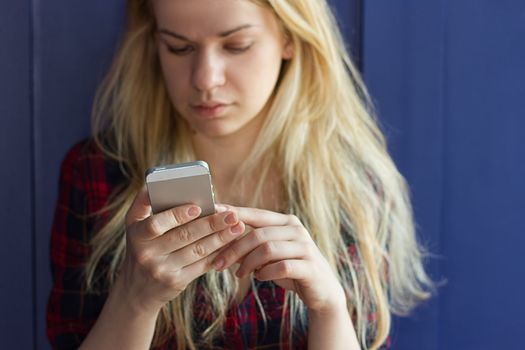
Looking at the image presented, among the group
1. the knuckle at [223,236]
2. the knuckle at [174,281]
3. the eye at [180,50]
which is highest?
the eye at [180,50]

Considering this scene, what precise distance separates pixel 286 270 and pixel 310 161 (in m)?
0.38

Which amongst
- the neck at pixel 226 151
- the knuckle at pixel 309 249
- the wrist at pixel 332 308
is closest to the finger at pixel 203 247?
the knuckle at pixel 309 249

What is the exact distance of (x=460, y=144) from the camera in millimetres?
1534

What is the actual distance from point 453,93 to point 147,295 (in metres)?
0.71

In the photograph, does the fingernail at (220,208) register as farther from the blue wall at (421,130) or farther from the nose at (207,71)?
the blue wall at (421,130)

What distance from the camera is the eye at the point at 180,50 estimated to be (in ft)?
4.44

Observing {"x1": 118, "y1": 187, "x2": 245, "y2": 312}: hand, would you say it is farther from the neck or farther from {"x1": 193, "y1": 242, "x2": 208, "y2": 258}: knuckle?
the neck

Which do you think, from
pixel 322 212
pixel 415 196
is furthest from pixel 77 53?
pixel 415 196

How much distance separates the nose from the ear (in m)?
0.15

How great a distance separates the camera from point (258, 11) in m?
1.33

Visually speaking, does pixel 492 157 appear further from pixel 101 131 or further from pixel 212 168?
pixel 101 131

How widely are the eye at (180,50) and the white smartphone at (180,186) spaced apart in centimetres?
39

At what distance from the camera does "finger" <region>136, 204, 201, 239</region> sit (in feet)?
3.39

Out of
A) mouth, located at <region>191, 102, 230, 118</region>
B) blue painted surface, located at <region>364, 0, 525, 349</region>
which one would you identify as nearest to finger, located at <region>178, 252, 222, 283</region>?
mouth, located at <region>191, 102, 230, 118</region>
